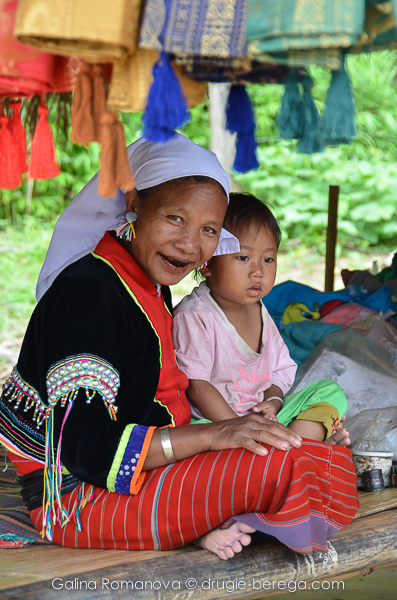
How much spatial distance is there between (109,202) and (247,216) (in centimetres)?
62

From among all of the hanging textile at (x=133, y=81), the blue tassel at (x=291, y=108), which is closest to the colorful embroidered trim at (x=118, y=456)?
the hanging textile at (x=133, y=81)

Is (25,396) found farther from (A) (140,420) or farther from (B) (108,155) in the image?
(B) (108,155)

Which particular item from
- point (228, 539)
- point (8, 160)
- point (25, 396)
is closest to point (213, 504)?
point (228, 539)

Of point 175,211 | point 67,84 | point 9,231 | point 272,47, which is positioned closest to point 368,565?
point 175,211

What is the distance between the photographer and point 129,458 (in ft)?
5.37

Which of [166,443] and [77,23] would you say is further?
[166,443]

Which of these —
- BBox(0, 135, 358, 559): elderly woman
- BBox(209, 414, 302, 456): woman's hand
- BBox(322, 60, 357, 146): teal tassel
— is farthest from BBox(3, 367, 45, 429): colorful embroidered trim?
BBox(322, 60, 357, 146): teal tassel

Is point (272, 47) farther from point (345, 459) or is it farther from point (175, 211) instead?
point (345, 459)

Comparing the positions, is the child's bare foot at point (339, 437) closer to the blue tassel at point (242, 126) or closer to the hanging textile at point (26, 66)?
the blue tassel at point (242, 126)

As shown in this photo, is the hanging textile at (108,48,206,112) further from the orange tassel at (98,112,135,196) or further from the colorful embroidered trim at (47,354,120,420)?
the colorful embroidered trim at (47,354,120,420)

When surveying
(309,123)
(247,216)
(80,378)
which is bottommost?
(80,378)

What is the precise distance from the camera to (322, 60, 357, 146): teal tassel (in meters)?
1.46

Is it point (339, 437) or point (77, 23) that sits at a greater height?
point (77, 23)

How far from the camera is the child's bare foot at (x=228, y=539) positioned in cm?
170
